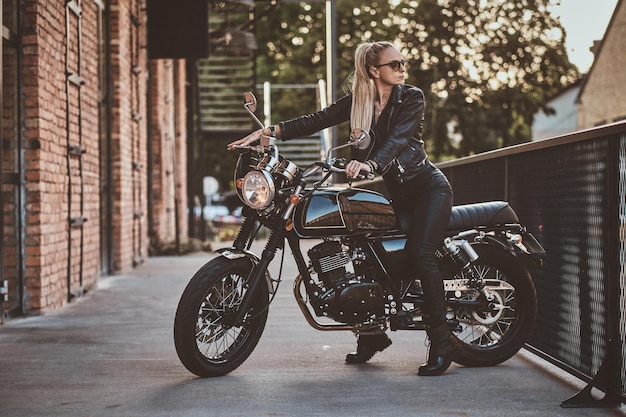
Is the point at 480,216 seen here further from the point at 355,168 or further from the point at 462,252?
the point at 355,168

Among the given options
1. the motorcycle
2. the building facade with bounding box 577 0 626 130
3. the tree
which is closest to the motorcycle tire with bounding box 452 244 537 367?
the motorcycle

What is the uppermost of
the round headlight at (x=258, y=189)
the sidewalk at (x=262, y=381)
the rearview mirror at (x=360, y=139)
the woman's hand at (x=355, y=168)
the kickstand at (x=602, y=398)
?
the rearview mirror at (x=360, y=139)

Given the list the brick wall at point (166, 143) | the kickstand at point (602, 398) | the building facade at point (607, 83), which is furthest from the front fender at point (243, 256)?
the building facade at point (607, 83)

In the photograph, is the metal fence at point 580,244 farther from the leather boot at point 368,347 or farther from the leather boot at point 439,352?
the leather boot at point 368,347

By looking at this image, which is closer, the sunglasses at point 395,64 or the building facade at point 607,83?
the sunglasses at point 395,64

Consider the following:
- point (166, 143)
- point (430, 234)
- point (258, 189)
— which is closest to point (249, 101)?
point (258, 189)

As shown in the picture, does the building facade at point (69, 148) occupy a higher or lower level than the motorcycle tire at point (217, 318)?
higher

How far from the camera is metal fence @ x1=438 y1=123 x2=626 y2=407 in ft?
15.1

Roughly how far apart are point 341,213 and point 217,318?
82cm

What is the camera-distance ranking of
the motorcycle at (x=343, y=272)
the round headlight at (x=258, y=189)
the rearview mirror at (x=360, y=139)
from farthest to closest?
the motorcycle at (x=343, y=272), the round headlight at (x=258, y=189), the rearview mirror at (x=360, y=139)

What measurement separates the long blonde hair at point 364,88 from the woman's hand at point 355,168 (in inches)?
19.2

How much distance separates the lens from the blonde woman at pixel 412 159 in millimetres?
5391

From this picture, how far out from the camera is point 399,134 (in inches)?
209

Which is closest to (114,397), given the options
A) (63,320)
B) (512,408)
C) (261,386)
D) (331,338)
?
(261,386)
